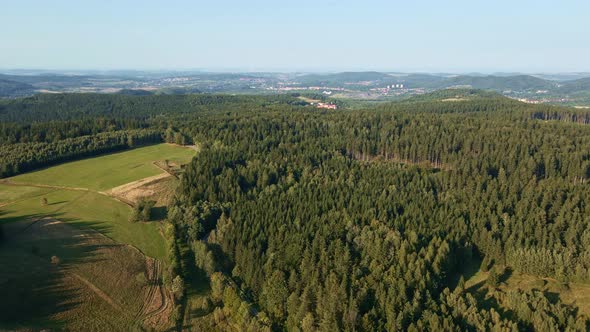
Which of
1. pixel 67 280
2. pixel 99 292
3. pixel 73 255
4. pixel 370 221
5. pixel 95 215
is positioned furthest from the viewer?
pixel 95 215

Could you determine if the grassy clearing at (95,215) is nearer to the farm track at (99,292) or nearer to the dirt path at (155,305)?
the dirt path at (155,305)

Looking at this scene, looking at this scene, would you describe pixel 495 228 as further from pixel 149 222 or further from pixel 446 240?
pixel 149 222

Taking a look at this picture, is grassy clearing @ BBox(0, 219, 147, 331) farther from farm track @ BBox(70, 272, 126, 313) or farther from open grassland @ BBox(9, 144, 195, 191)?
open grassland @ BBox(9, 144, 195, 191)

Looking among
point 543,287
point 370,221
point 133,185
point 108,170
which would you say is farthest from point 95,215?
point 543,287

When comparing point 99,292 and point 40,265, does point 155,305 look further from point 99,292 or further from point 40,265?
point 40,265

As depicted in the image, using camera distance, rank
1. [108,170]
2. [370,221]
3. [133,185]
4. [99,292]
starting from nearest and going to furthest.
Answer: [99,292] < [370,221] < [133,185] < [108,170]

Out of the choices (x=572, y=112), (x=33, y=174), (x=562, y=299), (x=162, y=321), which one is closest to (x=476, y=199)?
(x=562, y=299)
